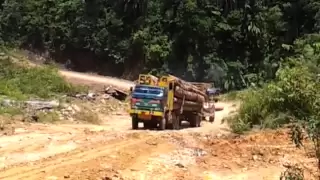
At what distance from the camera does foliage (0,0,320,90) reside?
43875 mm

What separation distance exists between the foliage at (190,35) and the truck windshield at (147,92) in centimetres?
2111

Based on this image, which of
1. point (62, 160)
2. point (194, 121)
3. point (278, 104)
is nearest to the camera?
point (62, 160)

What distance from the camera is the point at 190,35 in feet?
148

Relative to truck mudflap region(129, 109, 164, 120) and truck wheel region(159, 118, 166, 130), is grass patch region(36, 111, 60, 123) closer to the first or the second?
truck mudflap region(129, 109, 164, 120)

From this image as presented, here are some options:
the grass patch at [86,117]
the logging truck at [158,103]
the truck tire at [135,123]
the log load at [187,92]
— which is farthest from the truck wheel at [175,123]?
the grass patch at [86,117]

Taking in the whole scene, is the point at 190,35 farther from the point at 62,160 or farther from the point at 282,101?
the point at 62,160

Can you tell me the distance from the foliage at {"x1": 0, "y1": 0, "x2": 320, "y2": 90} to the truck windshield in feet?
69.3

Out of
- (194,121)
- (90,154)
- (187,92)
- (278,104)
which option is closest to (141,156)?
(90,154)

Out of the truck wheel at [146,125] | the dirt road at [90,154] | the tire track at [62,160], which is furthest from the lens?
the truck wheel at [146,125]

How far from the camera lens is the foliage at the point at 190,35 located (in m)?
43.9

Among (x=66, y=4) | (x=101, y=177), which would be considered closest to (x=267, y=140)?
(x=101, y=177)

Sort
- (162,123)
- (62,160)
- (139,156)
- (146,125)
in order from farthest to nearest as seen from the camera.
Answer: (146,125), (162,123), (139,156), (62,160)

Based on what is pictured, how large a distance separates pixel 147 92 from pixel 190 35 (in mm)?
25297

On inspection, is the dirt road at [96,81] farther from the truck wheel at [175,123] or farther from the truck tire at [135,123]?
the truck tire at [135,123]
